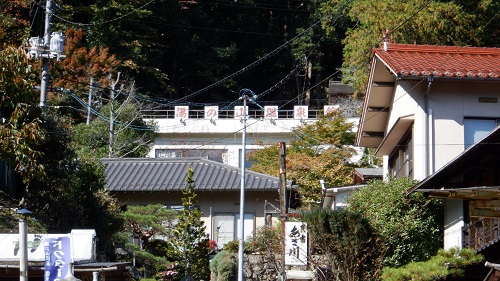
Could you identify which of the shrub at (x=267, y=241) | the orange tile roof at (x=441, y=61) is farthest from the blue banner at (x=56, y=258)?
the orange tile roof at (x=441, y=61)

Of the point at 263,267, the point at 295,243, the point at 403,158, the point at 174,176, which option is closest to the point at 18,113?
the point at 295,243

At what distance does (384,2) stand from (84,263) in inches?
853

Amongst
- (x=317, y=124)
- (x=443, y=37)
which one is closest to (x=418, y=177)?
(x=443, y=37)

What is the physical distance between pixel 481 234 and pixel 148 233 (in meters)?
14.0

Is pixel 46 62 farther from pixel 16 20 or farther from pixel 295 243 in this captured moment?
pixel 16 20

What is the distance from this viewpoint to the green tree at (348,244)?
784 inches

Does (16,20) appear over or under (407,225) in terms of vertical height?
over

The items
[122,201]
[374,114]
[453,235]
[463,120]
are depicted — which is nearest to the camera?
[453,235]

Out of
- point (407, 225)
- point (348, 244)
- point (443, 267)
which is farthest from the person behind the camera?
point (348, 244)

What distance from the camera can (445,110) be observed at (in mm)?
20719

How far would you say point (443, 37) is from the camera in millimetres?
33375

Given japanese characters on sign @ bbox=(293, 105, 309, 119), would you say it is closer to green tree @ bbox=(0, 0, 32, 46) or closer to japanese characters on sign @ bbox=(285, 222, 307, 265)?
green tree @ bbox=(0, 0, 32, 46)

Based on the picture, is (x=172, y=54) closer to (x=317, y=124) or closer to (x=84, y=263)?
(x=317, y=124)

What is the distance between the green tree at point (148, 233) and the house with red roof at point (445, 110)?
8.80m
